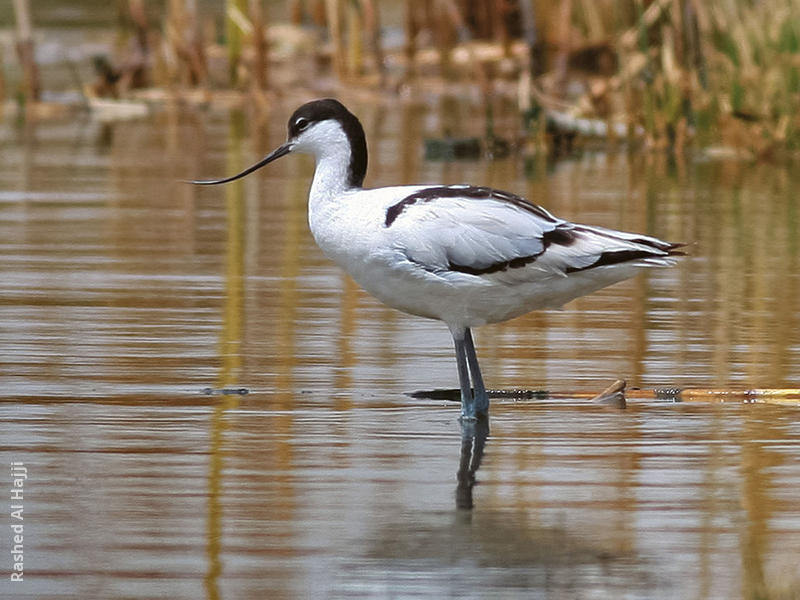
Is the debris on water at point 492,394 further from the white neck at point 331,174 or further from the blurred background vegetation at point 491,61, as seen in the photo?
the blurred background vegetation at point 491,61

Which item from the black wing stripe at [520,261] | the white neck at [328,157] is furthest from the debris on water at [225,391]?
the black wing stripe at [520,261]

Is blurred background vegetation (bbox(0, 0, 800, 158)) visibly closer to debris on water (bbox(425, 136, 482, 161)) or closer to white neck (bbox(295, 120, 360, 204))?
debris on water (bbox(425, 136, 482, 161))

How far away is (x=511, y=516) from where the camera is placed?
17.8 feet

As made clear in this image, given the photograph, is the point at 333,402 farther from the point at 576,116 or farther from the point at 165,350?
the point at 576,116

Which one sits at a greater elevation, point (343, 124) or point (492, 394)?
point (343, 124)

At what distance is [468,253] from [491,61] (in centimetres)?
1734

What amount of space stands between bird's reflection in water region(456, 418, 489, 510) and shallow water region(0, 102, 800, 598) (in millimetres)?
20

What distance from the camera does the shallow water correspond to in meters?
4.90

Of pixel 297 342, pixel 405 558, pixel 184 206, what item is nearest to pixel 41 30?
pixel 184 206

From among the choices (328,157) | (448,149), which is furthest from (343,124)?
(448,149)

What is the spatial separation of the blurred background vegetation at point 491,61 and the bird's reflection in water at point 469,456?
9358 mm

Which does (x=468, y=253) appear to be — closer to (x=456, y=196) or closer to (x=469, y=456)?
(x=456, y=196)

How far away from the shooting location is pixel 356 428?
21.7 ft

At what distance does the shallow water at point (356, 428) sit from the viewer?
16.1 ft
